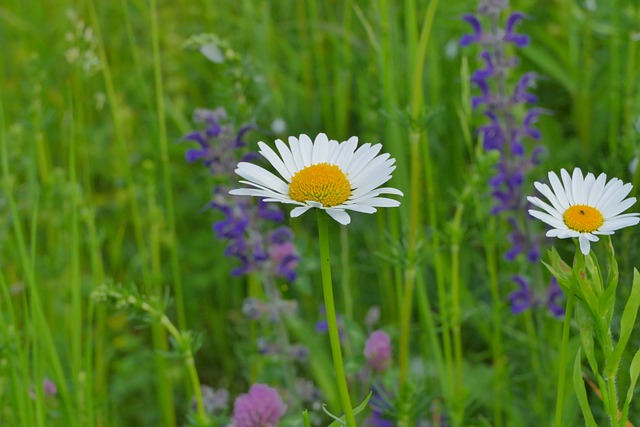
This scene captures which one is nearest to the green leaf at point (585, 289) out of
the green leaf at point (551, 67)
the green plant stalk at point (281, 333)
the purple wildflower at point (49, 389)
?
the green plant stalk at point (281, 333)

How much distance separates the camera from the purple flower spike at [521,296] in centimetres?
168

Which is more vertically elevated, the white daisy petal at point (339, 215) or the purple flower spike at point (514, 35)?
the purple flower spike at point (514, 35)

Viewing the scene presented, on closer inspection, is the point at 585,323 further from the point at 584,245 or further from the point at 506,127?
the point at 506,127

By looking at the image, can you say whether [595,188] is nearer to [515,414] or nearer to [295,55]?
[515,414]

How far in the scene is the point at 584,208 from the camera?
0.98m

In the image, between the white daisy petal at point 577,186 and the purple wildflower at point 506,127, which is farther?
the purple wildflower at point 506,127

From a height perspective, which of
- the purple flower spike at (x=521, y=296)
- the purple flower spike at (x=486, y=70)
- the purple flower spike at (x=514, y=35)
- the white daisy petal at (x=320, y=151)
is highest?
the purple flower spike at (x=514, y=35)

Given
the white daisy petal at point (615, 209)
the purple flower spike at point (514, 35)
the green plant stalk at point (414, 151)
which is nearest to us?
the white daisy petal at point (615, 209)

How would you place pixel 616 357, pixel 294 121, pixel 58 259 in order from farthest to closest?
pixel 294 121 < pixel 58 259 < pixel 616 357

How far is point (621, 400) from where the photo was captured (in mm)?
1493

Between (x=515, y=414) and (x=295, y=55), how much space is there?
5.18 ft

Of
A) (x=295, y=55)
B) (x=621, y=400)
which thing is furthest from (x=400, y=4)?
(x=621, y=400)

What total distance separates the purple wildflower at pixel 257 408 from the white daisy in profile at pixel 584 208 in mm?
585

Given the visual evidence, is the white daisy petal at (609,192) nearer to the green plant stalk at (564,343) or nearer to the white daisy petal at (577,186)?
the white daisy petal at (577,186)
